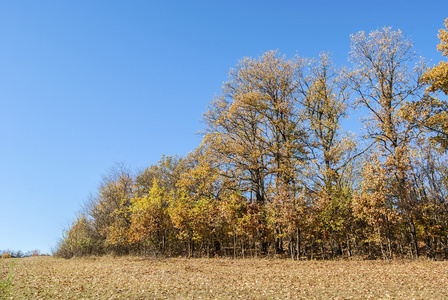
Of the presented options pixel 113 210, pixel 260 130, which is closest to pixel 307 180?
pixel 260 130

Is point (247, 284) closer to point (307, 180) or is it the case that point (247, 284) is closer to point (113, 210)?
point (307, 180)

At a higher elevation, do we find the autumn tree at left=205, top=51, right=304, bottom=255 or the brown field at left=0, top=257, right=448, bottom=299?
the autumn tree at left=205, top=51, right=304, bottom=255

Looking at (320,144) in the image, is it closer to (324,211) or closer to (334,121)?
(334,121)

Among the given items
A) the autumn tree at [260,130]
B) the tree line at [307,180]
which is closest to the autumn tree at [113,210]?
the tree line at [307,180]

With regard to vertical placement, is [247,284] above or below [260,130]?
below

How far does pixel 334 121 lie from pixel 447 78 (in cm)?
919

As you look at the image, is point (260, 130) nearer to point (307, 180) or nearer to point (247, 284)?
point (307, 180)

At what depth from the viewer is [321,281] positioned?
Result: 1420cm

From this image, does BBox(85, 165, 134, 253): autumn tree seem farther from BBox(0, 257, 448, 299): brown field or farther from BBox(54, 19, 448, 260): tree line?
BBox(0, 257, 448, 299): brown field

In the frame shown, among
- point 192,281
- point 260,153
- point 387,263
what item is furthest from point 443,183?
point 192,281

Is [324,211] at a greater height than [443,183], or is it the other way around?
[443,183]

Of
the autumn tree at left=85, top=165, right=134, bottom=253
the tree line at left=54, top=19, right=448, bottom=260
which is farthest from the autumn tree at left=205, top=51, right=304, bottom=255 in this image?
the autumn tree at left=85, top=165, right=134, bottom=253

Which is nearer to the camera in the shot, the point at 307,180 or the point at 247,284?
the point at 247,284

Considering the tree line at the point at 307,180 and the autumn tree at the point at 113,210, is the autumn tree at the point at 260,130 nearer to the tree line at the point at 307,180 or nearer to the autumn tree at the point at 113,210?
the tree line at the point at 307,180
